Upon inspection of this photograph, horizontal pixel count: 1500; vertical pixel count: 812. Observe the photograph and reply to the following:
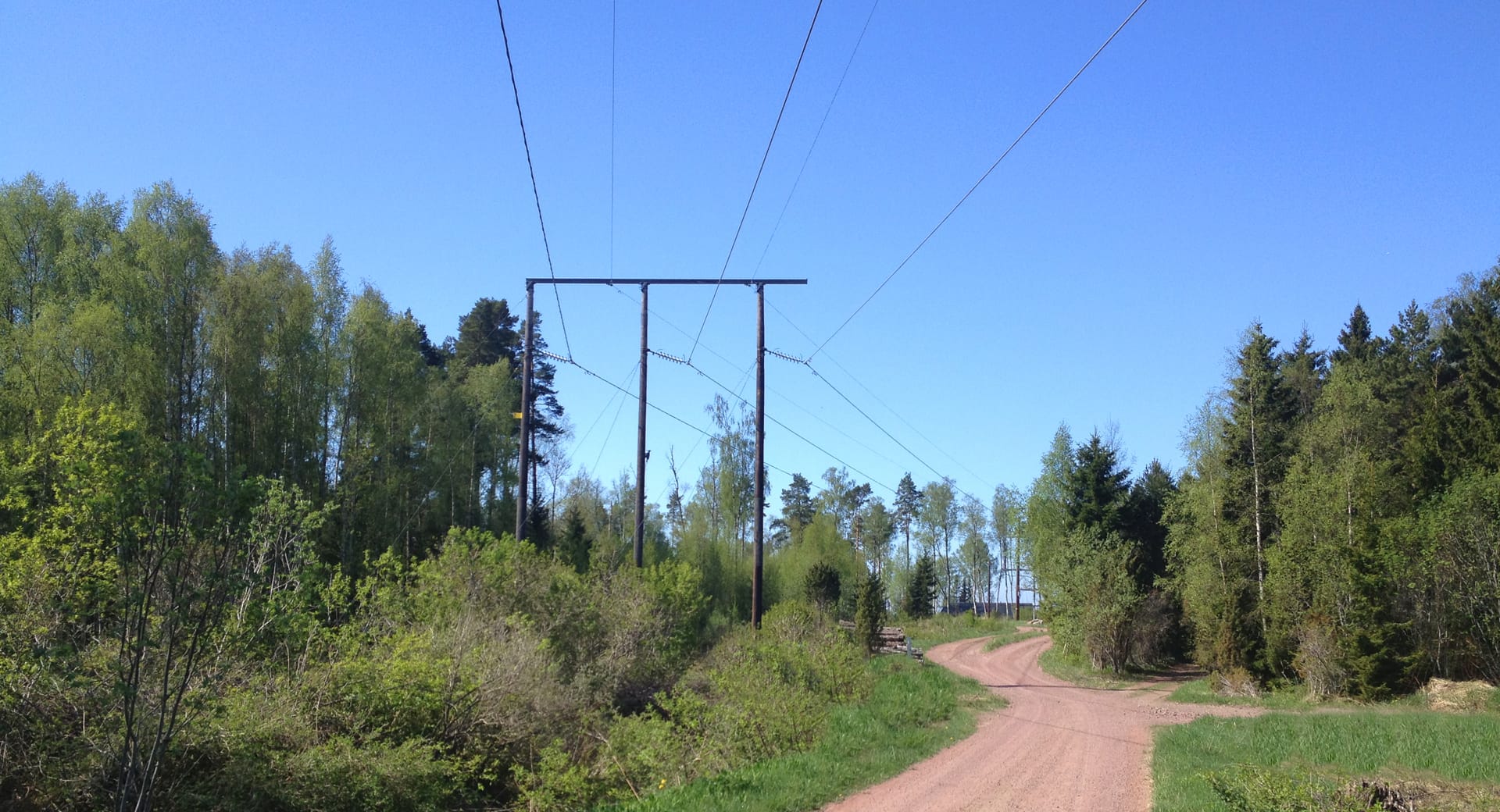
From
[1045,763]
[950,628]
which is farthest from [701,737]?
[950,628]

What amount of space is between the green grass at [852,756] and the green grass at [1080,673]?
10.0 meters

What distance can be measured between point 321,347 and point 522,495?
16.9 m

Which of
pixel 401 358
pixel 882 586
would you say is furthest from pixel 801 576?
pixel 401 358

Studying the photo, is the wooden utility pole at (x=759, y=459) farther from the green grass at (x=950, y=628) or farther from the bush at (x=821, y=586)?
the green grass at (x=950, y=628)

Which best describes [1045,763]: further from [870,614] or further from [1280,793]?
[870,614]

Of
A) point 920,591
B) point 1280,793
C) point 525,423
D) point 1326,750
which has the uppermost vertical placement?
point 525,423

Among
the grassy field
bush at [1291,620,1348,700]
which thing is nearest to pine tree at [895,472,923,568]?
the grassy field

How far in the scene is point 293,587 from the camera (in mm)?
15328

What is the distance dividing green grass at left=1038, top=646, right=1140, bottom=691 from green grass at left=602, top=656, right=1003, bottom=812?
10.0m

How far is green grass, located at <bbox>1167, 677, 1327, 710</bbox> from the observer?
24547mm

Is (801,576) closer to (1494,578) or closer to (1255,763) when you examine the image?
(1494,578)

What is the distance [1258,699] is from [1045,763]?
52.2 feet

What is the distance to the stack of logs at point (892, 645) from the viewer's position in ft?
107

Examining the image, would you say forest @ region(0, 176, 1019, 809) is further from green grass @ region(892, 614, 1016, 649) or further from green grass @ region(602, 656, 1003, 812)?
green grass @ region(892, 614, 1016, 649)
